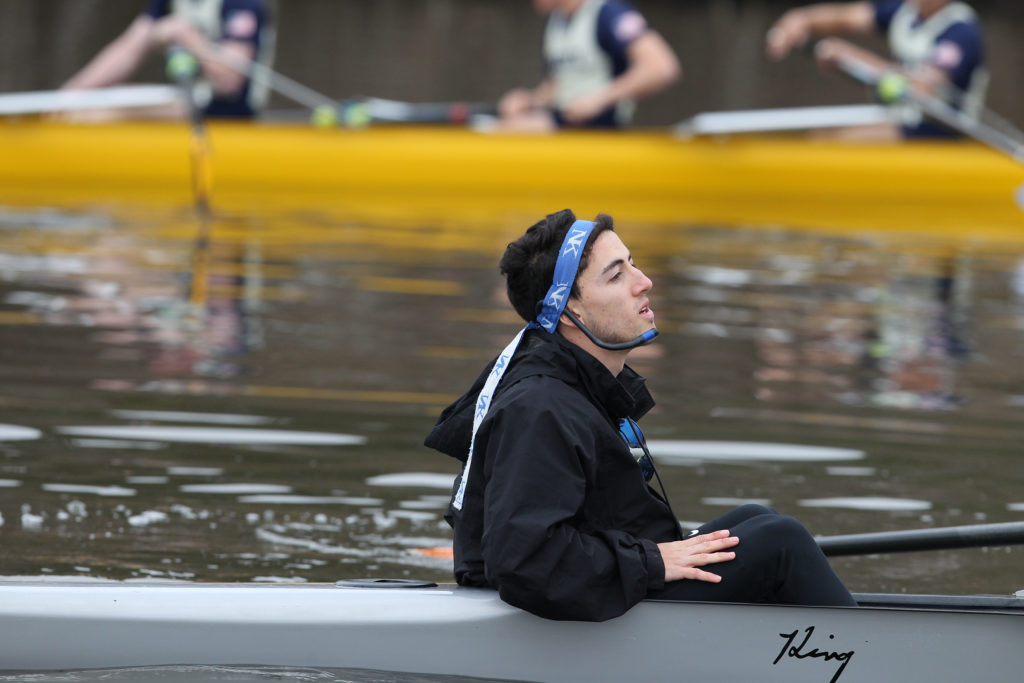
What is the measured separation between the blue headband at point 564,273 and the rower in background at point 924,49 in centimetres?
944

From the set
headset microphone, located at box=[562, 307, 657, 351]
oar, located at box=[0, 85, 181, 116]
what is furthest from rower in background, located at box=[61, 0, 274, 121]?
headset microphone, located at box=[562, 307, 657, 351]

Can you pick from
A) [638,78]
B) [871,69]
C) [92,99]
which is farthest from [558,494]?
[92,99]

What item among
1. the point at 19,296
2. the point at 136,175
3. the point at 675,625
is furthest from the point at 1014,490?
the point at 136,175

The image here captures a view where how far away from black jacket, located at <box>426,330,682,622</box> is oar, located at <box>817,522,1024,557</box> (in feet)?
2.40

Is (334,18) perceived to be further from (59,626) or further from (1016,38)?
(59,626)

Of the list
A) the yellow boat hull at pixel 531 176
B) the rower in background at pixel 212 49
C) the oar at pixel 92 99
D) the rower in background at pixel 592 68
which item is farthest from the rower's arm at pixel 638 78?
the oar at pixel 92 99

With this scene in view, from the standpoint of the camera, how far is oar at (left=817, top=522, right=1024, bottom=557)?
395 centimetres

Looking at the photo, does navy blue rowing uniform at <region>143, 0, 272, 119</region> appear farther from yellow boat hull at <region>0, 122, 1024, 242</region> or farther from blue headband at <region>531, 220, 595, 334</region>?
blue headband at <region>531, 220, 595, 334</region>

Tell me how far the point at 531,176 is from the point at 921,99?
9.46ft

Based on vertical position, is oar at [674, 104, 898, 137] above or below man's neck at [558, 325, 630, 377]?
below

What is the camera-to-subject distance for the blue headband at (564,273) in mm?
3592

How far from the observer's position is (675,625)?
3598mm

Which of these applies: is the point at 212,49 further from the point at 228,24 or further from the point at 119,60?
the point at 119,60

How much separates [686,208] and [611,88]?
1.09 metres
